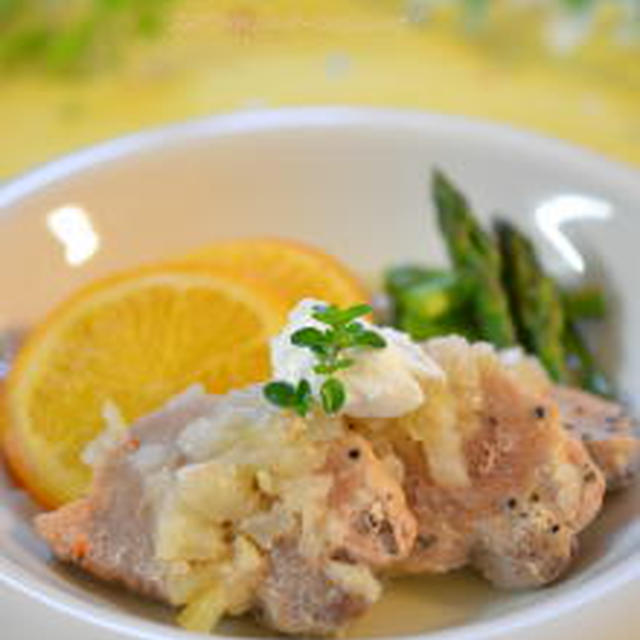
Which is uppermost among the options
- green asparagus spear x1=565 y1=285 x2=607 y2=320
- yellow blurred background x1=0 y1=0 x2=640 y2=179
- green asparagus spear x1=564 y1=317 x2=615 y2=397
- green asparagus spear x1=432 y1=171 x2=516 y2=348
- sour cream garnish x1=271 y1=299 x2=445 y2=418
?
yellow blurred background x1=0 y1=0 x2=640 y2=179

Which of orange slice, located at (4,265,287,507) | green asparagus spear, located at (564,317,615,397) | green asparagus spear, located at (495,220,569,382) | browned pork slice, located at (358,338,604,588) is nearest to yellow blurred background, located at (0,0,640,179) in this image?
green asparagus spear, located at (495,220,569,382)

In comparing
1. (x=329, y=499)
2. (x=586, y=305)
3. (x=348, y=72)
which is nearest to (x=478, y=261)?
(x=586, y=305)

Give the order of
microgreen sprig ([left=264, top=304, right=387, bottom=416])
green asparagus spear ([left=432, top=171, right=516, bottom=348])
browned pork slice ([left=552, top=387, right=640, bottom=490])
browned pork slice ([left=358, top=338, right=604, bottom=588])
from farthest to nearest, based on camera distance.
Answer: green asparagus spear ([left=432, top=171, right=516, bottom=348]) → browned pork slice ([left=552, top=387, right=640, bottom=490]) → browned pork slice ([left=358, top=338, right=604, bottom=588]) → microgreen sprig ([left=264, top=304, right=387, bottom=416])

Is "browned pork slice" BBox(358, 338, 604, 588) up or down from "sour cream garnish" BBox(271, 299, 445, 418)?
down

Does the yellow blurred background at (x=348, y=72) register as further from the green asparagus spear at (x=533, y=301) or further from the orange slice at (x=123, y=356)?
the orange slice at (x=123, y=356)

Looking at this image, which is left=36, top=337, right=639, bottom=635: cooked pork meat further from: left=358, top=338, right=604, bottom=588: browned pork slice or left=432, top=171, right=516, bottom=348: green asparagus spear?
left=432, top=171, right=516, bottom=348: green asparagus spear

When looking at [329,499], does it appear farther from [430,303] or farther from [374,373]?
[430,303]
